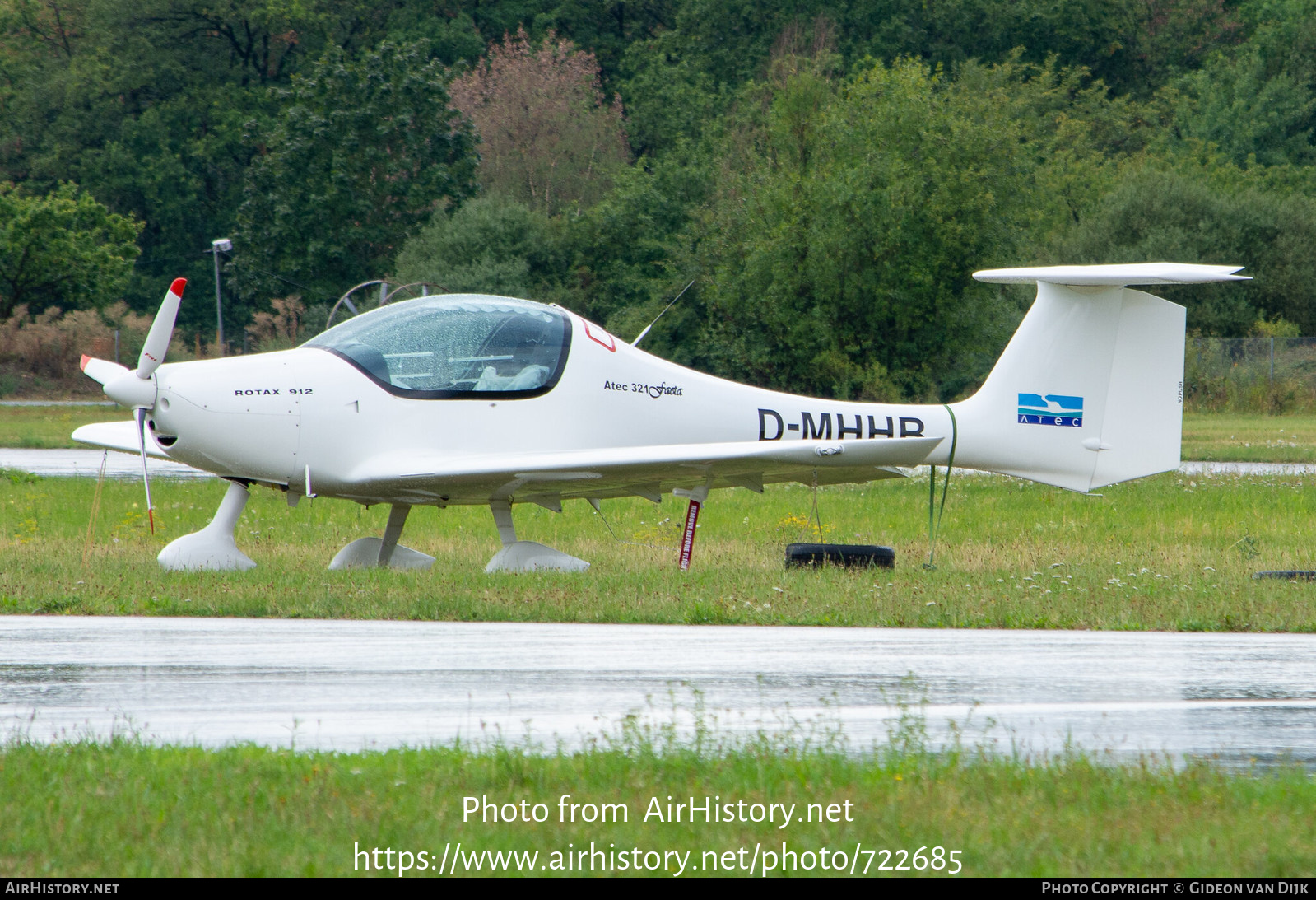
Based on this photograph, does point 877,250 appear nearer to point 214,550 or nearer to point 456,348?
point 456,348

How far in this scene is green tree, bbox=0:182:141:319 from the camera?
42.2 metres

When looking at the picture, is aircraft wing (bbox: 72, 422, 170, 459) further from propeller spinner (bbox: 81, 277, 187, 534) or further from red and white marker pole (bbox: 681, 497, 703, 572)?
red and white marker pole (bbox: 681, 497, 703, 572)

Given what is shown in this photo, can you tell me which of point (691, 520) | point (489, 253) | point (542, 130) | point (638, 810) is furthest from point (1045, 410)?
point (542, 130)

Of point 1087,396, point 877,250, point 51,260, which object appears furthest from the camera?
point 51,260

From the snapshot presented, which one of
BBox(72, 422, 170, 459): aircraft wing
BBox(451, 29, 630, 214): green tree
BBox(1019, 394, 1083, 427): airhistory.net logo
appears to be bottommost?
BBox(72, 422, 170, 459): aircraft wing

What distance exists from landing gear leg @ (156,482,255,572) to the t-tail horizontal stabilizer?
245 inches

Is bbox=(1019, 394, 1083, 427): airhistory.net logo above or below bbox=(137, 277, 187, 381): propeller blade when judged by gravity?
below

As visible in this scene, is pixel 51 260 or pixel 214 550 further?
pixel 51 260

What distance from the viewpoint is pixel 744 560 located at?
40.1 ft

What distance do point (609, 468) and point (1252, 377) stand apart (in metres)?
32.7

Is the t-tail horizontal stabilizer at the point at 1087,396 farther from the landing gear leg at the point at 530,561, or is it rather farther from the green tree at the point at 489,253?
the green tree at the point at 489,253

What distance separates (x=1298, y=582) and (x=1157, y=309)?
9.58ft

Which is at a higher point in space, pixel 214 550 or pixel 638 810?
pixel 638 810

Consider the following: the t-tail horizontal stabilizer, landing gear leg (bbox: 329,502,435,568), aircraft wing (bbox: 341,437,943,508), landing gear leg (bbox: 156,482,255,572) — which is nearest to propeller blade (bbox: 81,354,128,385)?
landing gear leg (bbox: 156,482,255,572)
